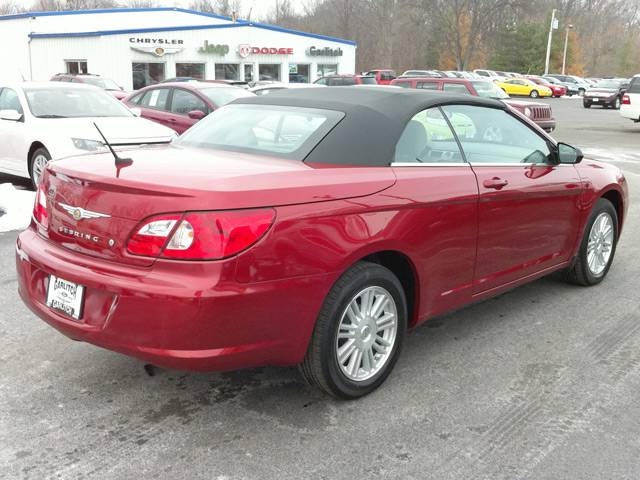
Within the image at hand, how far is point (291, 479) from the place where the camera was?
2699mm

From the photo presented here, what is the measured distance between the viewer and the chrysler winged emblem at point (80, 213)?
9.81 ft

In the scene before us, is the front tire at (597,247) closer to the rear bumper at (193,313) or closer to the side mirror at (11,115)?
the rear bumper at (193,313)

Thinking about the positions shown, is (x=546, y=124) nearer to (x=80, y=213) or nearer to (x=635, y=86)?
(x=635, y=86)

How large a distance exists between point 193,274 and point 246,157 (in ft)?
3.07

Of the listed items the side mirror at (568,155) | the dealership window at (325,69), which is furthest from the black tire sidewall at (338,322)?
the dealership window at (325,69)

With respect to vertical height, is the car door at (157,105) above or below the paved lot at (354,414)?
above

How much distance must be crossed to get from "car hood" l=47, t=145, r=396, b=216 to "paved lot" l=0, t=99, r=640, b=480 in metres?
1.01

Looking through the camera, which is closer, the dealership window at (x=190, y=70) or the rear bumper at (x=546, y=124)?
the rear bumper at (x=546, y=124)

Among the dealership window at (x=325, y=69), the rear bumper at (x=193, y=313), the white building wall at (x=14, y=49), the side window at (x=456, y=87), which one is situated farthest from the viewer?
the dealership window at (x=325, y=69)

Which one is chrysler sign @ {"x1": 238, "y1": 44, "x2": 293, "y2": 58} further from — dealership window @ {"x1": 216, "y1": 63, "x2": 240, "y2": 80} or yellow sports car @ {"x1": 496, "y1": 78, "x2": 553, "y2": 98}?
yellow sports car @ {"x1": 496, "y1": 78, "x2": 553, "y2": 98}

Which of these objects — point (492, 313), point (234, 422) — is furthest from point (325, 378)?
point (492, 313)

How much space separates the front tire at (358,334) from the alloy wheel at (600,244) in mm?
2374

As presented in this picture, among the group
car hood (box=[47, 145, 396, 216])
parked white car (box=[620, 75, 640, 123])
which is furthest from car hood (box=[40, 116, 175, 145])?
parked white car (box=[620, 75, 640, 123])

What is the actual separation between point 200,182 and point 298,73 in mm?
46369
